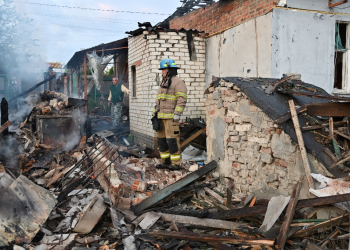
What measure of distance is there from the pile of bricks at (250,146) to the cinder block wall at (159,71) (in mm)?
3631

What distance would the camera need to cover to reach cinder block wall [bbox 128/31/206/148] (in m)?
8.41

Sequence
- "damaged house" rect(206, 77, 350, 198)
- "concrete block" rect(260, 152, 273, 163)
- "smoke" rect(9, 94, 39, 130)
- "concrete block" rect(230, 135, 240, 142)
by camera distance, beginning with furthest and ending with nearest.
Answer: "smoke" rect(9, 94, 39, 130) → "concrete block" rect(230, 135, 240, 142) → "concrete block" rect(260, 152, 273, 163) → "damaged house" rect(206, 77, 350, 198)

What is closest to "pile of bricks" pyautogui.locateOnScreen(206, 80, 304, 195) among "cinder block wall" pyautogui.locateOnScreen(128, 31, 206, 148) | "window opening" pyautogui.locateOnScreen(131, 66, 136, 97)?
"cinder block wall" pyautogui.locateOnScreen(128, 31, 206, 148)

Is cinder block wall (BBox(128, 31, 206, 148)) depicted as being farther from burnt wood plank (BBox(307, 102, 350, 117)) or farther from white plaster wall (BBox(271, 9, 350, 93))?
burnt wood plank (BBox(307, 102, 350, 117))

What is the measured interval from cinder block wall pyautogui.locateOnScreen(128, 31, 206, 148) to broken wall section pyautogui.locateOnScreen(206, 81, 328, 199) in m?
3.63

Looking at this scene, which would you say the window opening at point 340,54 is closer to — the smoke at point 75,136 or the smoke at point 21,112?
the smoke at point 75,136

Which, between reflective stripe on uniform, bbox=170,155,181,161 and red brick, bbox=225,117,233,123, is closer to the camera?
red brick, bbox=225,117,233,123

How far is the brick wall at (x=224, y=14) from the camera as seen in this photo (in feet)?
24.7

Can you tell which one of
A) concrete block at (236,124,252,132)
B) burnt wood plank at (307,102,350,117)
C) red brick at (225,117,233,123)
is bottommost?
concrete block at (236,124,252,132)

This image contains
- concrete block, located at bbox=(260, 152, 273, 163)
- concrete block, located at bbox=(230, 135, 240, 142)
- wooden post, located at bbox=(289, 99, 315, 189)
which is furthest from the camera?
concrete block, located at bbox=(230, 135, 240, 142)

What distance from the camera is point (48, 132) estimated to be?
723 centimetres

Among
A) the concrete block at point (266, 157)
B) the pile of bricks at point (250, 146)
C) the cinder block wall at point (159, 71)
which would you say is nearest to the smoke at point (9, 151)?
the cinder block wall at point (159, 71)

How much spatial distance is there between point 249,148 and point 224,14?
20.0 feet

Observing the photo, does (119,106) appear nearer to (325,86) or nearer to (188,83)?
(188,83)
